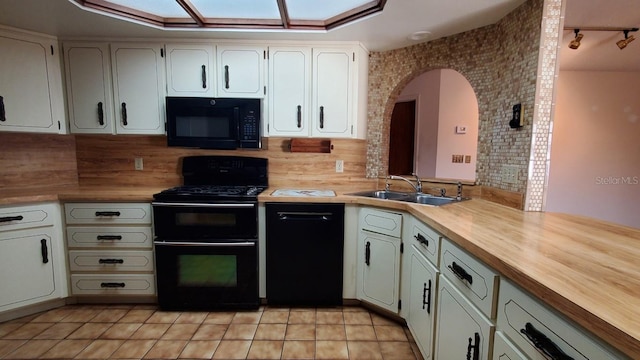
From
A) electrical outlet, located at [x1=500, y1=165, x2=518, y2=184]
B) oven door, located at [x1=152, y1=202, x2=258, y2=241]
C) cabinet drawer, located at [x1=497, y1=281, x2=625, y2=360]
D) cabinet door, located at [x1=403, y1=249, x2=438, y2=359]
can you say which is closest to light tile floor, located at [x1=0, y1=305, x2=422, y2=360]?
cabinet door, located at [x1=403, y1=249, x2=438, y2=359]

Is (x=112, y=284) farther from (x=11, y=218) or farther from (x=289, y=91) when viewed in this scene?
(x=289, y=91)

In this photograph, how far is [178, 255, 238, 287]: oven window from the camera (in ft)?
6.97

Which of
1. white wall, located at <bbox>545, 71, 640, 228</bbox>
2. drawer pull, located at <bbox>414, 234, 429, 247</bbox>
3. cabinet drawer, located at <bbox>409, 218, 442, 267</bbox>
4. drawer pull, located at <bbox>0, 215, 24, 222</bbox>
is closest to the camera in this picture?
cabinet drawer, located at <bbox>409, 218, 442, 267</bbox>

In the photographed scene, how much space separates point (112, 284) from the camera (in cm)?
220

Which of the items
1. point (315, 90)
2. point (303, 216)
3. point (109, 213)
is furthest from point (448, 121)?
point (109, 213)

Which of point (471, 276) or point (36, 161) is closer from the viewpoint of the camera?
point (471, 276)

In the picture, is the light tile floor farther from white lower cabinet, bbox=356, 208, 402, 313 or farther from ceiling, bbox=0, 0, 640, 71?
ceiling, bbox=0, 0, 640, 71

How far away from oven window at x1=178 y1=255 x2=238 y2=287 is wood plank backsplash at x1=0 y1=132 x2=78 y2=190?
55.6 inches

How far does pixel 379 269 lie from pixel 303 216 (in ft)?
2.23

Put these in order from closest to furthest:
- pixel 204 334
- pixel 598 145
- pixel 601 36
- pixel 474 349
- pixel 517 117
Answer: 1. pixel 474 349
2. pixel 517 117
3. pixel 204 334
4. pixel 601 36
5. pixel 598 145

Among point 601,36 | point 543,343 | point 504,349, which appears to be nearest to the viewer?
point 543,343

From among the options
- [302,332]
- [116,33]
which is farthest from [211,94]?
[302,332]

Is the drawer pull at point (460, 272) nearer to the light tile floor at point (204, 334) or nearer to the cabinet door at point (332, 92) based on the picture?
the light tile floor at point (204, 334)

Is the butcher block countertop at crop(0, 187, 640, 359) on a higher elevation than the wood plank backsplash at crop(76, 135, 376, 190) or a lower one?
lower
